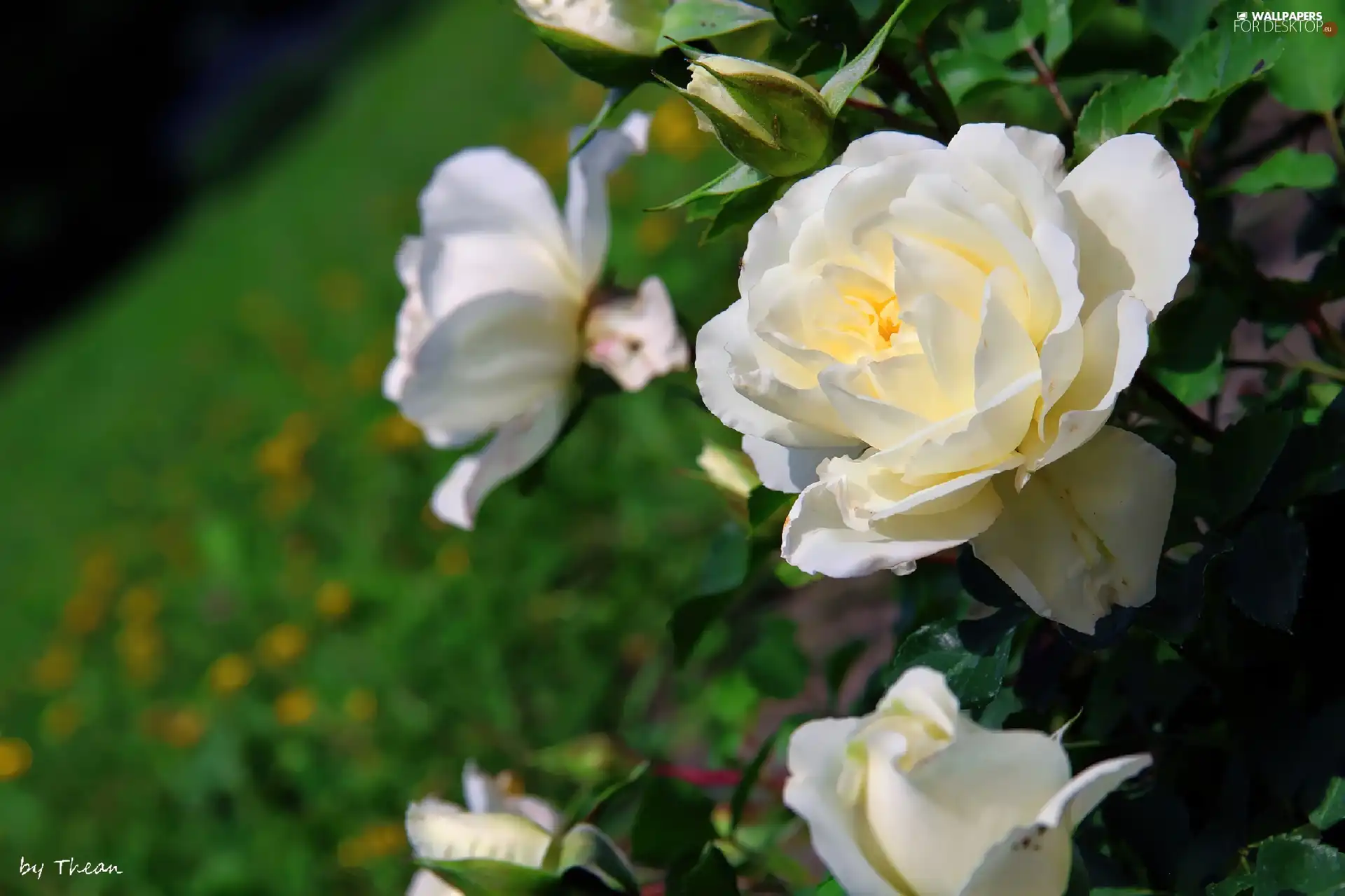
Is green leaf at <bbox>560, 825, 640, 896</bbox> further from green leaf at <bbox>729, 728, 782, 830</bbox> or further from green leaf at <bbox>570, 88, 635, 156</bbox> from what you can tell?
green leaf at <bbox>570, 88, 635, 156</bbox>

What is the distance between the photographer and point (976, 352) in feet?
1.14

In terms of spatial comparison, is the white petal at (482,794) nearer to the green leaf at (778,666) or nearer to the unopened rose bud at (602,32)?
the green leaf at (778,666)

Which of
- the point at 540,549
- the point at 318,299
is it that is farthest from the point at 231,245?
the point at 540,549

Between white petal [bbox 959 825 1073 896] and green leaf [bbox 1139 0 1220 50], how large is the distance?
335 mm

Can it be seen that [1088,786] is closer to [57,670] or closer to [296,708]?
[296,708]

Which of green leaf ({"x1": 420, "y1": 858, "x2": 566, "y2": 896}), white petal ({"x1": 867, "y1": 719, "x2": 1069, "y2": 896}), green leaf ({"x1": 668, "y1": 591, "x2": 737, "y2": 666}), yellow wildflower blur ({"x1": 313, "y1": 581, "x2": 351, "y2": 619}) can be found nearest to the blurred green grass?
yellow wildflower blur ({"x1": 313, "y1": 581, "x2": 351, "y2": 619})

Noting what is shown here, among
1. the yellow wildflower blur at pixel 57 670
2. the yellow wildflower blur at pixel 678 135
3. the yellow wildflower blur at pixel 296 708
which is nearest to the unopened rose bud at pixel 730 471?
the yellow wildflower blur at pixel 296 708

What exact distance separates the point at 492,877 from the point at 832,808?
0.23m

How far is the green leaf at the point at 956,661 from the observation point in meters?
0.42

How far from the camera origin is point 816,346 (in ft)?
1.26

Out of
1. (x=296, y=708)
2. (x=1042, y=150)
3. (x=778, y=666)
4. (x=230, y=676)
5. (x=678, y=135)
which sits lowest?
(x=230, y=676)

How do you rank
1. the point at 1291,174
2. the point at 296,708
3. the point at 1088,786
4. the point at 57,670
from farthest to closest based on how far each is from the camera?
the point at 57,670 → the point at 296,708 → the point at 1291,174 → the point at 1088,786

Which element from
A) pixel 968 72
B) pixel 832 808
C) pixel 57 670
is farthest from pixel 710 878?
pixel 57 670

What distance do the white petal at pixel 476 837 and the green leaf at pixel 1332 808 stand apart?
0.31 m
